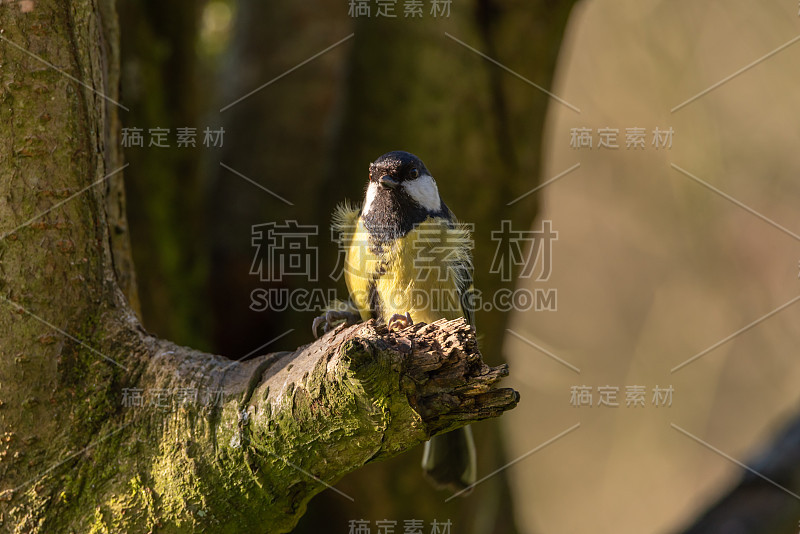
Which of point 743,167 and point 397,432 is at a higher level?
point 743,167

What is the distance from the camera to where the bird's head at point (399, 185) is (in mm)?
3166

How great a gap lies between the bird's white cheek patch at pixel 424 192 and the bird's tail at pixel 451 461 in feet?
3.95

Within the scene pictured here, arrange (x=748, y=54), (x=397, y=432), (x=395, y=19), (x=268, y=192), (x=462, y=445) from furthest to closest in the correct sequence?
1. (x=748, y=54)
2. (x=268, y=192)
3. (x=395, y=19)
4. (x=462, y=445)
5. (x=397, y=432)

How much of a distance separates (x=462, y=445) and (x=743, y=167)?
154 inches

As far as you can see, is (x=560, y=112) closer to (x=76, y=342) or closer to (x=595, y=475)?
(x=595, y=475)

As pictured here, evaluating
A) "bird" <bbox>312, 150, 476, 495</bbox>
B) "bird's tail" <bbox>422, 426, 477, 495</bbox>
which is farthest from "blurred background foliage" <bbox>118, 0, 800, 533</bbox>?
"bird" <bbox>312, 150, 476, 495</bbox>

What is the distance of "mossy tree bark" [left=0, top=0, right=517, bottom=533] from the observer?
202 cm

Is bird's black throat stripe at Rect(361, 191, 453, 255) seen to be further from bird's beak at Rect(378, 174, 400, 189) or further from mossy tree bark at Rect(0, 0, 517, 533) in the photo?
mossy tree bark at Rect(0, 0, 517, 533)

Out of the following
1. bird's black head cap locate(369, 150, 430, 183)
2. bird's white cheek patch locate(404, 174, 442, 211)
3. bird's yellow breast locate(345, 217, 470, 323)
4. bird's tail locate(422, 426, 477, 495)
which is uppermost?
bird's black head cap locate(369, 150, 430, 183)

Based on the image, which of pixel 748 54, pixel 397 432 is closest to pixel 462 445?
pixel 397 432

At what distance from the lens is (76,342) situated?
224 centimetres

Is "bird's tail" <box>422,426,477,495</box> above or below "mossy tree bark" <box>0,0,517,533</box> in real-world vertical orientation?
below

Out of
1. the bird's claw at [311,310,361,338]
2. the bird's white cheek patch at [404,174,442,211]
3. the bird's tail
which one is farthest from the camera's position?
the bird's tail

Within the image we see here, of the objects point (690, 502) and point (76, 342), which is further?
point (690, 502)
